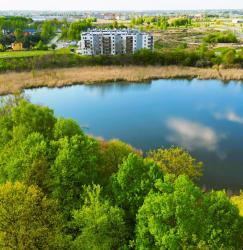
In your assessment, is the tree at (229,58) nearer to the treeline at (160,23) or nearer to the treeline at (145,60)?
the treeline at (145,60)

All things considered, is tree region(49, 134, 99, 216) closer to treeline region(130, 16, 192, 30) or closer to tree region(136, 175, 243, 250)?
tree region(136, 175, 243, 250)

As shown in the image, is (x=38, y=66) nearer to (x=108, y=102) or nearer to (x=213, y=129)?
(x=108, y=102)

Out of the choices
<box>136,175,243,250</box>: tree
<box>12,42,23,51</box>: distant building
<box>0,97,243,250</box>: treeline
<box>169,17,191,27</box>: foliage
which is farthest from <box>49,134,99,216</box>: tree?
<box>169,17,191,27</box>: foliage

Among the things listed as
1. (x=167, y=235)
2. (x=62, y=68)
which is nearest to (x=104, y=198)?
(x=167, y=235)

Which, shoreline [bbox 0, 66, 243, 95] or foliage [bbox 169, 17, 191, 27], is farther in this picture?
foliage [bbox 169, 17, 191, 27]

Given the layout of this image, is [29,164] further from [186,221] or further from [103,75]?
[103,75]

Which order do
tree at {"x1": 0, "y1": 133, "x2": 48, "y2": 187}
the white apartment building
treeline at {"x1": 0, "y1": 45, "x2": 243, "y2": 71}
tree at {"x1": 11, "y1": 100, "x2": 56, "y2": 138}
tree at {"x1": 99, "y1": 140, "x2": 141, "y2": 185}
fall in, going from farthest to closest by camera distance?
the white apartment building → treeline at {"x1": 0, "y1": 45, "x2": 243, "y2": 71} → tree at {"x1": 11, "y1": 100, "x2": 56, "y2": 138} → tree at {"x1": 99, "y1": 140, "x2": 141, "y2": 185} → tree at {"x1": 0, "y1": 133, "x2": 48, "y2": 187}

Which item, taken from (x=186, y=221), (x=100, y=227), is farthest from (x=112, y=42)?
(x=186, y=221)
